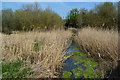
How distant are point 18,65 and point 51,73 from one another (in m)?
0.74

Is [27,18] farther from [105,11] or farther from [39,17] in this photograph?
[105,11]

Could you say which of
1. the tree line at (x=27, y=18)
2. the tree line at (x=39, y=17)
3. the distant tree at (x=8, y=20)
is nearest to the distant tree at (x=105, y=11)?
the tree line at (x=39, y=17)

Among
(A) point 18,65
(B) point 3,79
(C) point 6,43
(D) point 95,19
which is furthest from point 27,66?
(D) point 95,19

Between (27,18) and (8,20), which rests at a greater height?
(27,18)

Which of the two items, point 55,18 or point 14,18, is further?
point 55,18

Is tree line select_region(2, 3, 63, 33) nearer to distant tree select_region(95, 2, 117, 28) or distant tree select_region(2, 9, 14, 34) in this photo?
distant tree select_region(2, 9, 14, 34)

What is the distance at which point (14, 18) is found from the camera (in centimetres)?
1036

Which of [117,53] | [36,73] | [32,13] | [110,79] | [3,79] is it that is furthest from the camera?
[32,13]

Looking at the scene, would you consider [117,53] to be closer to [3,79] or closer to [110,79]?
[110,79]

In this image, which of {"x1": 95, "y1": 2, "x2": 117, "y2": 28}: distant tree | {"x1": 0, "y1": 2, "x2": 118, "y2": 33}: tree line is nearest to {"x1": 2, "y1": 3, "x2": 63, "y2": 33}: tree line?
{"x1": 0, "y1": 2, "x2": 118, "y2": 33}: tree line

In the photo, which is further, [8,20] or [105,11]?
[8,20]

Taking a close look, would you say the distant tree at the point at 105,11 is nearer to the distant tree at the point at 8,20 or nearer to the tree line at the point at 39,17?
the tree line at the point at 39,17

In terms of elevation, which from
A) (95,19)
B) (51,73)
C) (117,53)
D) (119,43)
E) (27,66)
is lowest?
(51,73)

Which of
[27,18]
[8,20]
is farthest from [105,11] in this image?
[8,20]
